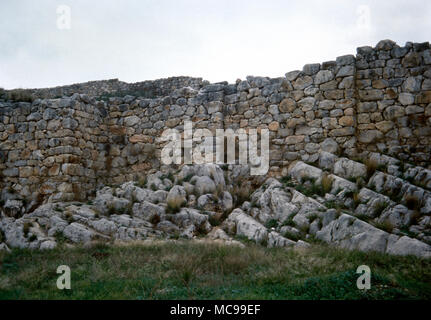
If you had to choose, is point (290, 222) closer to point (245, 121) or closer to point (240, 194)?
point (240, 194)

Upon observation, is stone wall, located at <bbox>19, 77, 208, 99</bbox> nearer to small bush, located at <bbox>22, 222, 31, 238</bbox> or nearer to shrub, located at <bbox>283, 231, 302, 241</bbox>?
small bush, located at <bbox>22, 222, 31, 238</bbox>

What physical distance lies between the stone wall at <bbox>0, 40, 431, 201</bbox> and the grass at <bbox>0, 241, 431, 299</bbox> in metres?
4.66

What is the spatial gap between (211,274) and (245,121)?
271 inches

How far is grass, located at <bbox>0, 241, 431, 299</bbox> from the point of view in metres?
5.21

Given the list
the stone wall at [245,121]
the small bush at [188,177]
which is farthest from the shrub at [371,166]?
the small bush at [188,177]
